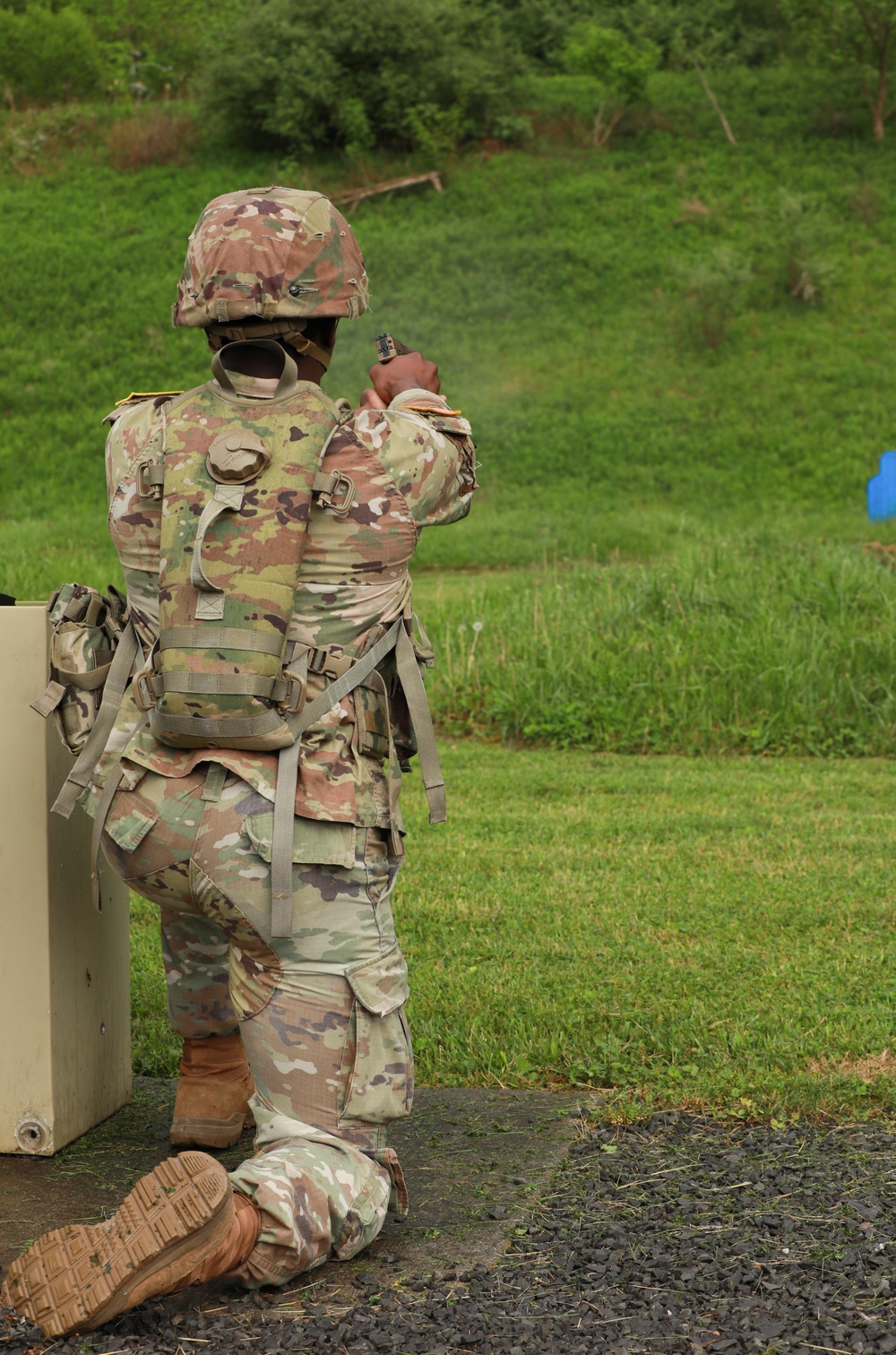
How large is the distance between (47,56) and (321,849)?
40959 millimetres

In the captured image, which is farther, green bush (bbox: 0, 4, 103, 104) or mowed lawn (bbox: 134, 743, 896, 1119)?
green bush (bbox: 0, 4, 103, 104)

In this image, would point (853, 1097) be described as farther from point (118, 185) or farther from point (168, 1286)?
point (118, 185)

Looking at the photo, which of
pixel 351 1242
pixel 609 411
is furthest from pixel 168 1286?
pixel 609 411

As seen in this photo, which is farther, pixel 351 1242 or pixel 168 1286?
pixel 351 1242

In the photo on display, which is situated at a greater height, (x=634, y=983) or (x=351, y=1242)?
(x=351, y=1242)

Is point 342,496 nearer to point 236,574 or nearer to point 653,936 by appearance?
point 236,574

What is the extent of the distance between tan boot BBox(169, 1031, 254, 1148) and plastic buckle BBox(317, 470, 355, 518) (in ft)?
4.15

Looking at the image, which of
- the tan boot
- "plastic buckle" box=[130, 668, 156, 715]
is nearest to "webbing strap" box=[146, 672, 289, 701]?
"plastic buckle" box=[130, 668, 156, 715]

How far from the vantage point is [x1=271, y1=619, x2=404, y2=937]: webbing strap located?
8.45ft

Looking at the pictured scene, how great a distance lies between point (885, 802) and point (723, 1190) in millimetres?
4331

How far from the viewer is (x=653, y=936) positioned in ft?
16.4

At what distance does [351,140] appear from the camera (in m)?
31.8

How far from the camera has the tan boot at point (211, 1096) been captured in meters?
3.26

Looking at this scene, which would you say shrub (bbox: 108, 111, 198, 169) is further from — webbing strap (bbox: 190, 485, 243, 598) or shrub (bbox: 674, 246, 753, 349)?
webbing strap (bbox: 190, 485, 243, 598)
